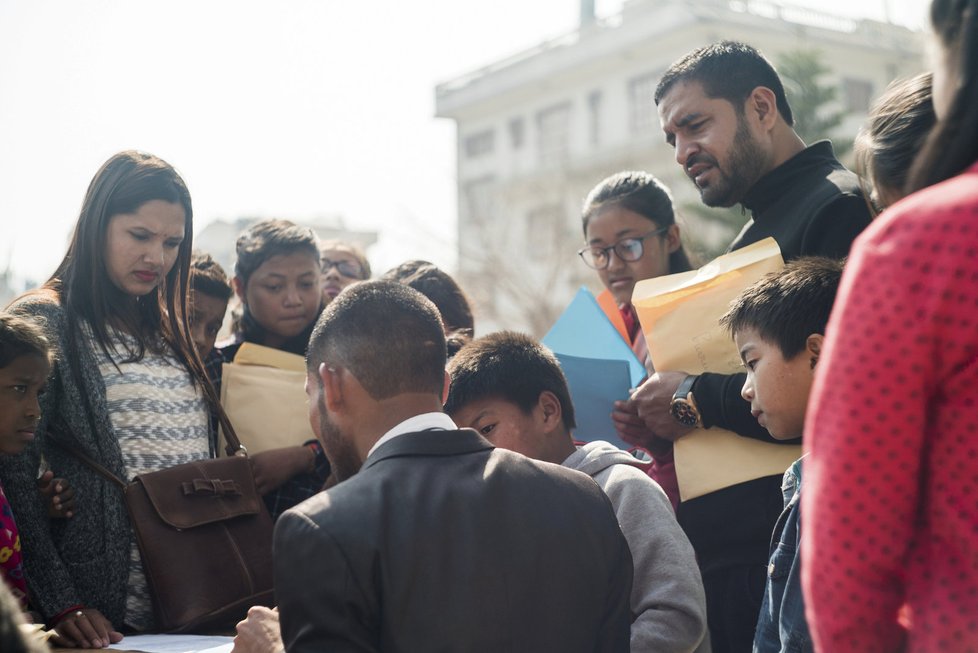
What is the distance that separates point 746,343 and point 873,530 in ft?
4.11

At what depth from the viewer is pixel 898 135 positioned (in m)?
2.03

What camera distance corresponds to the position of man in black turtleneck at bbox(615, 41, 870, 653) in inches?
118

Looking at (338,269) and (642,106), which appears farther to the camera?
(642,106)

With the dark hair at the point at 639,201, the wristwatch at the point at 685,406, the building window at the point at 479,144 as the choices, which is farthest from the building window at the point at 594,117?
the wristwatch at the point at 685,406

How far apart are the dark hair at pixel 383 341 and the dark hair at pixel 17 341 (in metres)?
0.95

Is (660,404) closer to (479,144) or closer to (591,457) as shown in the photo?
(591,457)

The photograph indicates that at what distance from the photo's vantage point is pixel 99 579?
2.91 metres

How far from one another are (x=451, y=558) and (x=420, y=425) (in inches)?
12.2

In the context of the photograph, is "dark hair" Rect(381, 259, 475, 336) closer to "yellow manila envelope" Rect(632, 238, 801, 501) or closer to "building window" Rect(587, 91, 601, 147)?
"yellow manila envelope" Rect(632, 238, 801, 501)

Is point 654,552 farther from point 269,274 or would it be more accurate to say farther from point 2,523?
point 269,274

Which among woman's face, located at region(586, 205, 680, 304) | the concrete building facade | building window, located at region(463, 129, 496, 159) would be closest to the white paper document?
woman's face, located at region(586, 205, 680, 304)

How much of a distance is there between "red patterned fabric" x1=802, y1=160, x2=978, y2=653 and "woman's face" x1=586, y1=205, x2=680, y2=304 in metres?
2.54

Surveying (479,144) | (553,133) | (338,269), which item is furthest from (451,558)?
(479,144)

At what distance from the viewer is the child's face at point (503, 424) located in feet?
10.2
